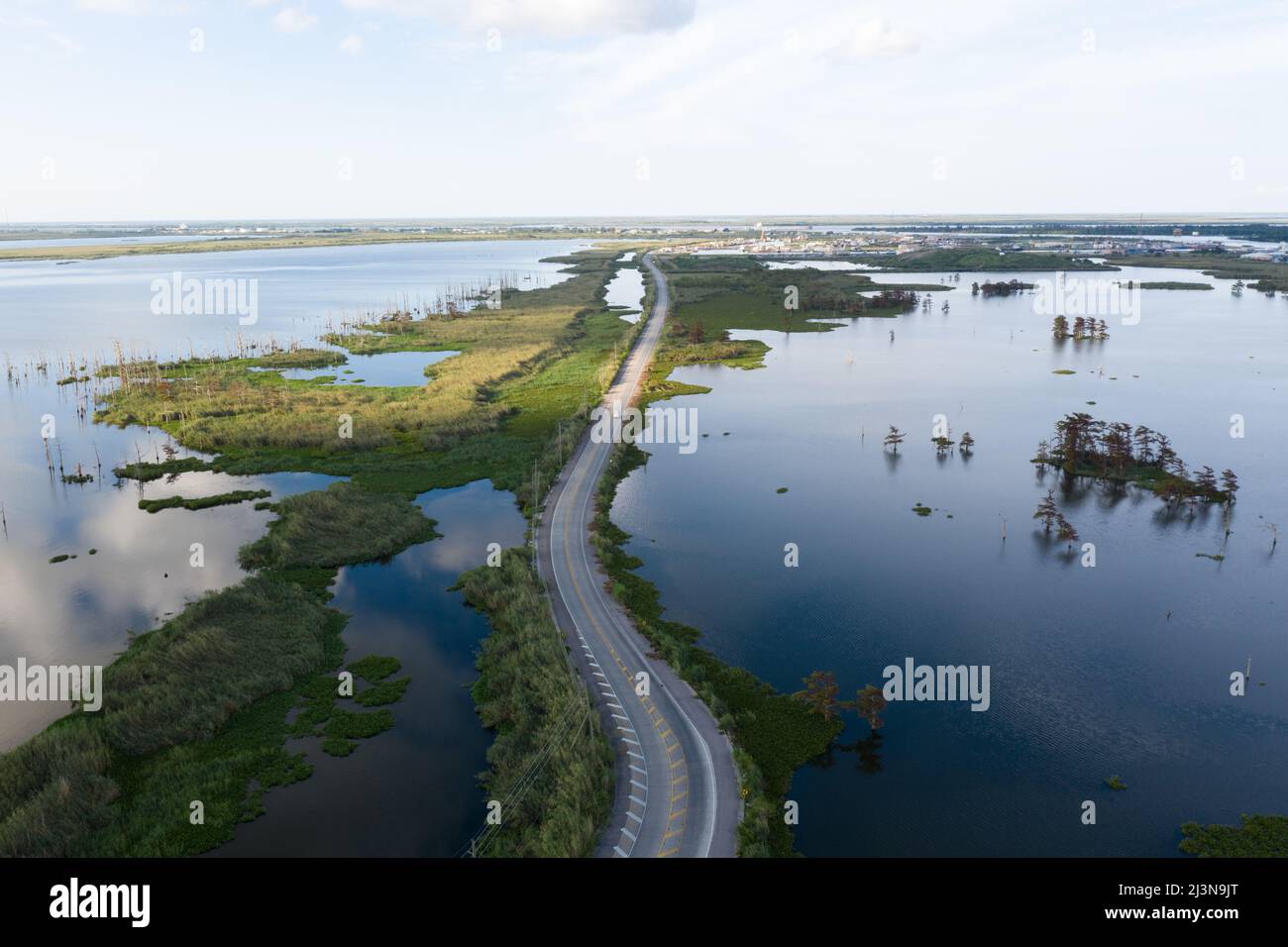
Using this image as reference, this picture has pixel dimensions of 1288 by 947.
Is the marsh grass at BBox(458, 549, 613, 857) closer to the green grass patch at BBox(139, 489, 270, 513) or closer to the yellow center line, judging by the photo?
the yellow center line

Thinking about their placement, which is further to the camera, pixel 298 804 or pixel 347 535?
pixel 347 535

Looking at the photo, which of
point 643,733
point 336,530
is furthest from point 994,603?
point 336,530

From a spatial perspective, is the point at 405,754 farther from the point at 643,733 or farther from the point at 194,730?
the point at 643,733

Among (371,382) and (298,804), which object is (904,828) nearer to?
(298,804)

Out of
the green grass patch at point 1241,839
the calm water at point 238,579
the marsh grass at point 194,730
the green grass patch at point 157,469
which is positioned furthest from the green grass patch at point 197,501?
the green grass patch at point 1241,839

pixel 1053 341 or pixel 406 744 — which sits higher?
pixel 1053 341

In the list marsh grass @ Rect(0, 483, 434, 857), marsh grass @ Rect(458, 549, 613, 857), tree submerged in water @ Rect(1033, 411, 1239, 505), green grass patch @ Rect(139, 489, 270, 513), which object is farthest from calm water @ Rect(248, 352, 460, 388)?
tree submerged in water @ Rect(1033, 411, 1239, 505)
